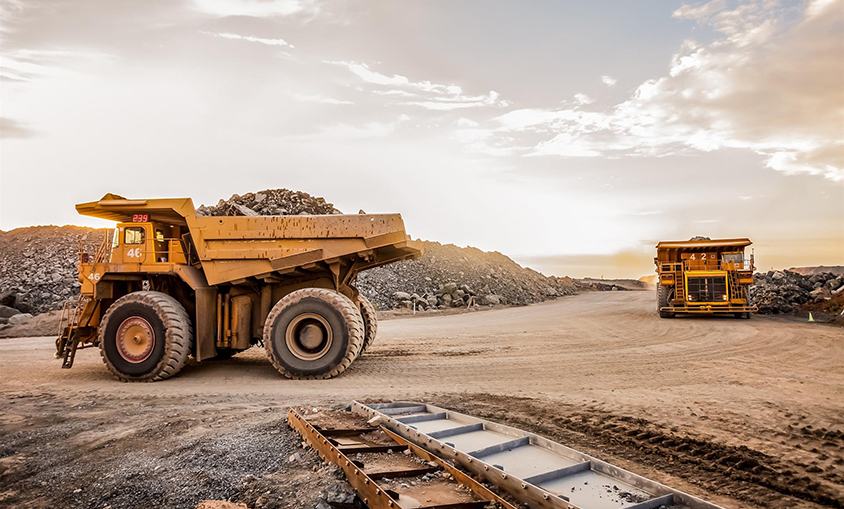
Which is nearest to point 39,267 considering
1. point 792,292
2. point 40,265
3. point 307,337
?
point 40,265

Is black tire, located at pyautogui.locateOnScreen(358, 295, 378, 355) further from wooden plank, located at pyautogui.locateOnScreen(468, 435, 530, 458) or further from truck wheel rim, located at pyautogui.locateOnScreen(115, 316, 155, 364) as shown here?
wooden plank, located at pyautogui.locateOnScreen(468, 435, 530, 458)

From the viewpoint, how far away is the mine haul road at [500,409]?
5355 millimetres

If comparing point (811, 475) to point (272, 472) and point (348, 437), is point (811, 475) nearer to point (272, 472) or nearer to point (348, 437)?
point (348, 437)

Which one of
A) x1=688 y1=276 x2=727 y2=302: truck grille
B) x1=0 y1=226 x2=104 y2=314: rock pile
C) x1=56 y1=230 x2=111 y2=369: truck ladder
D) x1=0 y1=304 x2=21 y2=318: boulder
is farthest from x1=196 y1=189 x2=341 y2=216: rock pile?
x1=688 y1=276 x2=727 y2=302: truck grille

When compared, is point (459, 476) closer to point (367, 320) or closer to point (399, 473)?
point (399, 473)

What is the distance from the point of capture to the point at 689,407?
8008mm

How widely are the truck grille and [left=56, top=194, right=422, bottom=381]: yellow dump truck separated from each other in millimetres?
15162

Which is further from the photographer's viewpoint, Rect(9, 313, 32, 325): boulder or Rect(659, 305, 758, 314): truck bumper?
Rect(9, 313, 32, 325): boulder

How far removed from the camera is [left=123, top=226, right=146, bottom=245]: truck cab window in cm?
1134

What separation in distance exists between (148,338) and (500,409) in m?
6.88

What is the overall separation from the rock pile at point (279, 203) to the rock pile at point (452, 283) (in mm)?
4917

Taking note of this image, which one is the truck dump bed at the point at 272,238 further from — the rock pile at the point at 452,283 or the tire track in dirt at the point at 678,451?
the rock pile at the point at 452,283

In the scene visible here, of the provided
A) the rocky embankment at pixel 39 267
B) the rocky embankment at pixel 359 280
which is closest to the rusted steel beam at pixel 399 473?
the rocky embankment at pixel 359 280

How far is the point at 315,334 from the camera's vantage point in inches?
420
